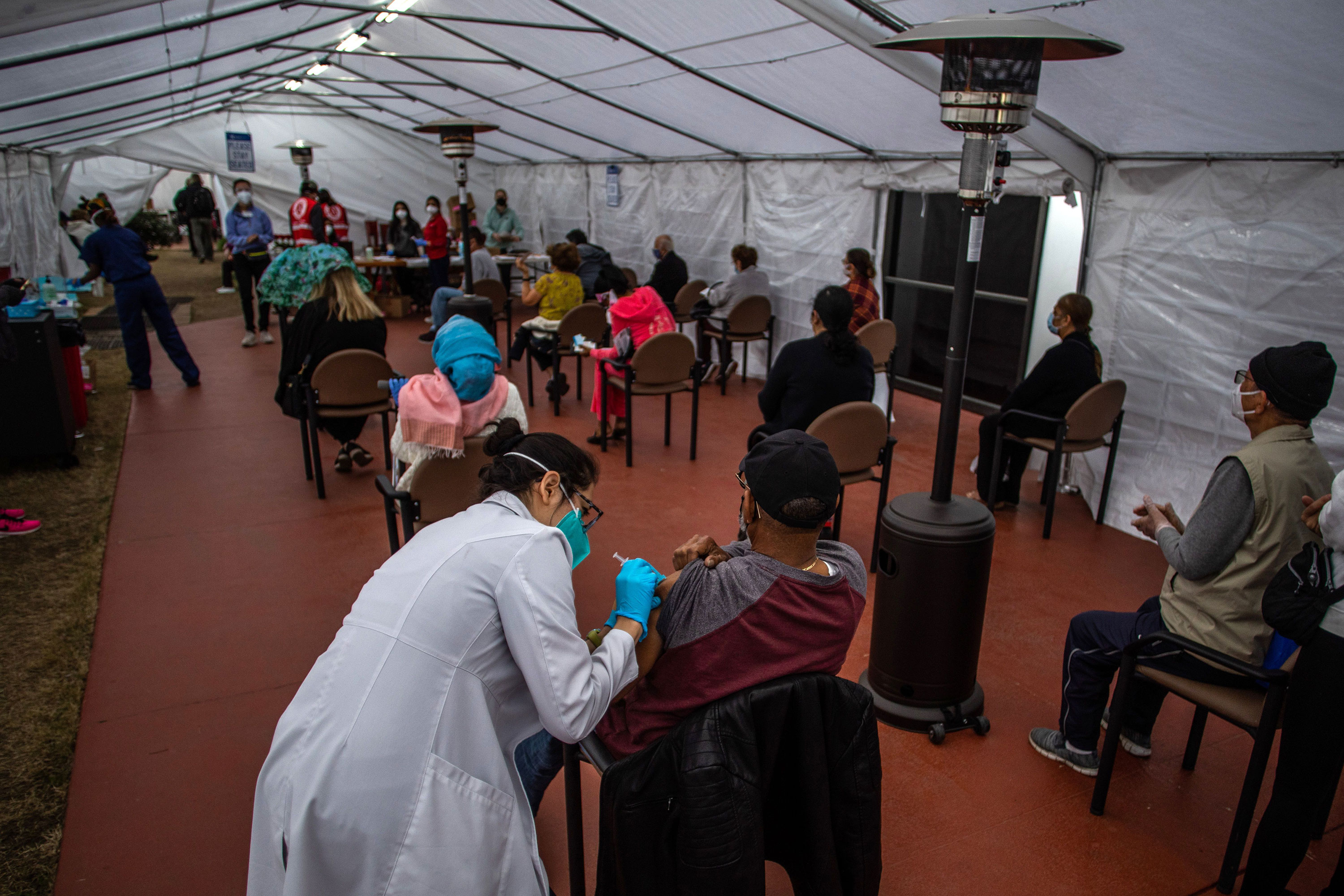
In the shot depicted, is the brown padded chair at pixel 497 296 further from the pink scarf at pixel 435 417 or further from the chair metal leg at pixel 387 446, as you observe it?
the pink scarf at pixel 435 417

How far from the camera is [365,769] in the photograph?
144cm

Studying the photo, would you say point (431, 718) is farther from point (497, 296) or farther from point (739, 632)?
point (497, 296)

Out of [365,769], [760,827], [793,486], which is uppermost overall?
[793,486]

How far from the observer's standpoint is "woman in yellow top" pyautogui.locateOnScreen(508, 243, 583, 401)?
23.7 feet

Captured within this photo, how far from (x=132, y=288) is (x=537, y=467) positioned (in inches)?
280

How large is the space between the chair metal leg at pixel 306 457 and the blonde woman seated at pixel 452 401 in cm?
190

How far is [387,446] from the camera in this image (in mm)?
5461

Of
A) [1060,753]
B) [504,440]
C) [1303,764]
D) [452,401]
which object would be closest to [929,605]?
[1060,753]

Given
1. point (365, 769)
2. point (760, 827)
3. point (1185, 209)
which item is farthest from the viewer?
point (1185, 209)

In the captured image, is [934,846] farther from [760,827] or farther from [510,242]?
[510,242]

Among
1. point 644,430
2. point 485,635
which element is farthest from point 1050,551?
point 485,635

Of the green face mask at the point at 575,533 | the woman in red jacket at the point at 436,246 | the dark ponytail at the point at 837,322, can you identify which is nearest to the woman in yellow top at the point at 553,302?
the dark ponytail at the point at 837,322

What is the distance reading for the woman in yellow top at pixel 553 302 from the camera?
722 centimetres

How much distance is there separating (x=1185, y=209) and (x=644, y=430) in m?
3.80
